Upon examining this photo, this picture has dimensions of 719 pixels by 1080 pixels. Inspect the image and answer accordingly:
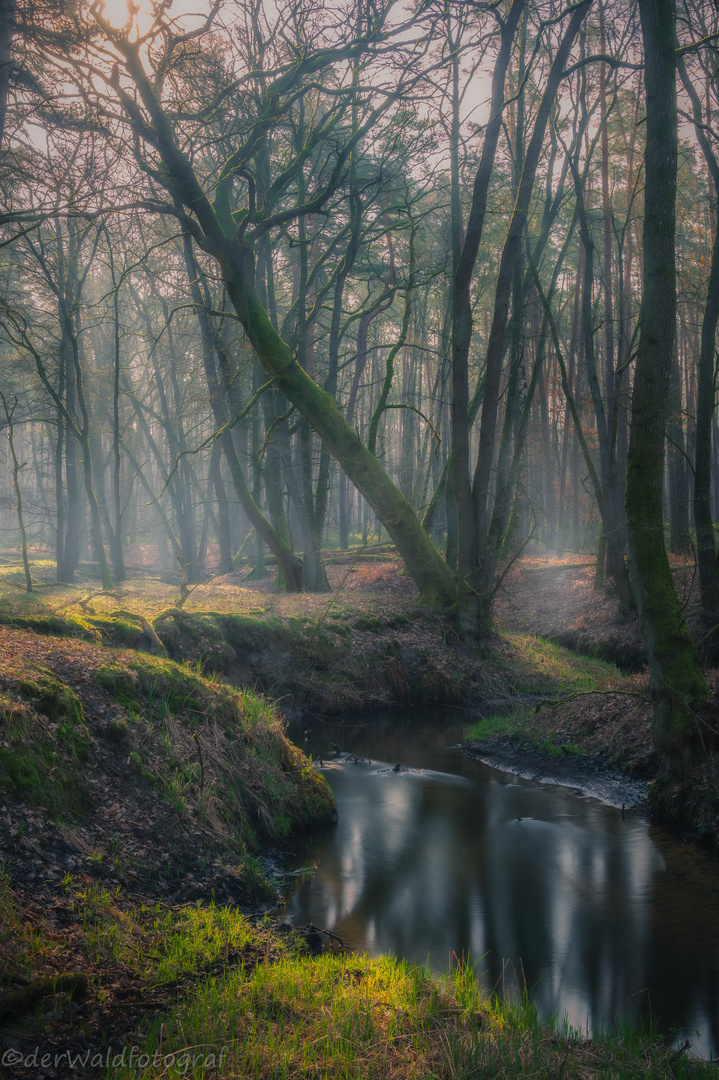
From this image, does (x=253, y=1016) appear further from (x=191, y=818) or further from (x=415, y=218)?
(x=415, y=218)

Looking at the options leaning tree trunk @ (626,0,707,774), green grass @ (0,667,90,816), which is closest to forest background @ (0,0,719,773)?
leaning tree trunk @ (626,0,707,774)

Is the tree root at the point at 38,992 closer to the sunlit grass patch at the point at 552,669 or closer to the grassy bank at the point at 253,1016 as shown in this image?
the grassy bank at the point at 253,1016

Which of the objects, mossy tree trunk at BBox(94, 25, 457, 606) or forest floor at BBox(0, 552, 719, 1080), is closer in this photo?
forest floor at BBox(0, 552, 719, 1080)

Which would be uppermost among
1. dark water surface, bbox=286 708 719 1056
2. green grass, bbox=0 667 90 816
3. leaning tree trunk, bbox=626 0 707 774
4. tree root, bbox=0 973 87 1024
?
leaning tree trunk, bbox=626 0 707 774

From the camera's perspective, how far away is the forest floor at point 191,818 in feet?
11.4

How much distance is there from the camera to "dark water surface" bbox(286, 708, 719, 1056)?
199 inches

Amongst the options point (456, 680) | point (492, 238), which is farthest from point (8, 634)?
point (492, 238)

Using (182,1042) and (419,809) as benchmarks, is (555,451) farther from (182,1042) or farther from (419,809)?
(182,1042)

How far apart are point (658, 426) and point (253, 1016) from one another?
6718mm

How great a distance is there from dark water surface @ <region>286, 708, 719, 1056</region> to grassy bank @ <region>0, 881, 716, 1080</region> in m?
0.74

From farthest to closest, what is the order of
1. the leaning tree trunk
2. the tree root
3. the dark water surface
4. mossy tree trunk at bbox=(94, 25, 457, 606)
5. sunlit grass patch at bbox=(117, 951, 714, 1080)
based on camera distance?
mossy tree trunk at bbox=(94, 25, 457, 606)
the leaning tree trunk
the dark water surface
sunlit grass patch at bbox=(117, 951, 714, 1080)
the tree root

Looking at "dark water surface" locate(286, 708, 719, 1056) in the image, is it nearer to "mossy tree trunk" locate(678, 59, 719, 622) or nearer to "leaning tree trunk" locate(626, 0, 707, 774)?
"leaning tree trunk" locate(626, 0, 707, 774)

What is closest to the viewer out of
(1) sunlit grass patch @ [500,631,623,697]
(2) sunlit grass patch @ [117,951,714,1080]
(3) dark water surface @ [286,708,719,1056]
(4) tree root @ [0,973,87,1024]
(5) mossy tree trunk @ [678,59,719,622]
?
(4) tree root @ [0,973,87,1024]

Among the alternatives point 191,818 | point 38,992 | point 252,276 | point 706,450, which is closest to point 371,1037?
point 38,992
